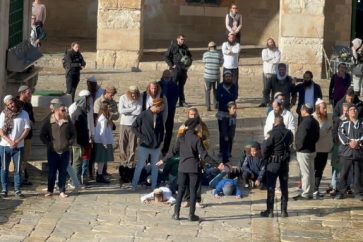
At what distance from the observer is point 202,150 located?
1877 centimetres

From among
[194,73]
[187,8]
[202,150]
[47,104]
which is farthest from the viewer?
[187,8]

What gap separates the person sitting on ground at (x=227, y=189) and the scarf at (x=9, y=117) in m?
3.34

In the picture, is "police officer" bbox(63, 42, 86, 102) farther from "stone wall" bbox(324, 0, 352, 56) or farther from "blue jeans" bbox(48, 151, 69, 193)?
"stone wall" bbox(324, 0, 352, 56)

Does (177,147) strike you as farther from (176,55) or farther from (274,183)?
(176,55)

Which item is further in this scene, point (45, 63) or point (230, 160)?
point (45, 63)

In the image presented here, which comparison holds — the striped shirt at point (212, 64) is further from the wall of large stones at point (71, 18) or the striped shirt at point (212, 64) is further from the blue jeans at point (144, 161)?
the wall of large stones at point (71, 18)

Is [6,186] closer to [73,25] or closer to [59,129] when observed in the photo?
[59,129]

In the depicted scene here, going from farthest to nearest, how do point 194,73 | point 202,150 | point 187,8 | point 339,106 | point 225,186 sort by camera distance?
point 187,8
point 194,73
point 339,106
point 225,186
point 202,150

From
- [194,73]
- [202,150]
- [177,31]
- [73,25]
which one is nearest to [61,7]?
[73,25]

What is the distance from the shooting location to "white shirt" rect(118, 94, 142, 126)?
70.5 ft

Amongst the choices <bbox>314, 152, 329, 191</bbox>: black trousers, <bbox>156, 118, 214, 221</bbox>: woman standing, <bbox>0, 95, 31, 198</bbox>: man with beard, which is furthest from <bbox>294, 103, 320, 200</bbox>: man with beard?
<bbox>0, 95, 31, 198</bbox>: man with beard

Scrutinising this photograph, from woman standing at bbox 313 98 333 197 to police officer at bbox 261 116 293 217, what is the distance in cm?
143

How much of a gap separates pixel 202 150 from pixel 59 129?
8.08ft

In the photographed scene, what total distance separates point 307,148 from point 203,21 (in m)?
16.0
